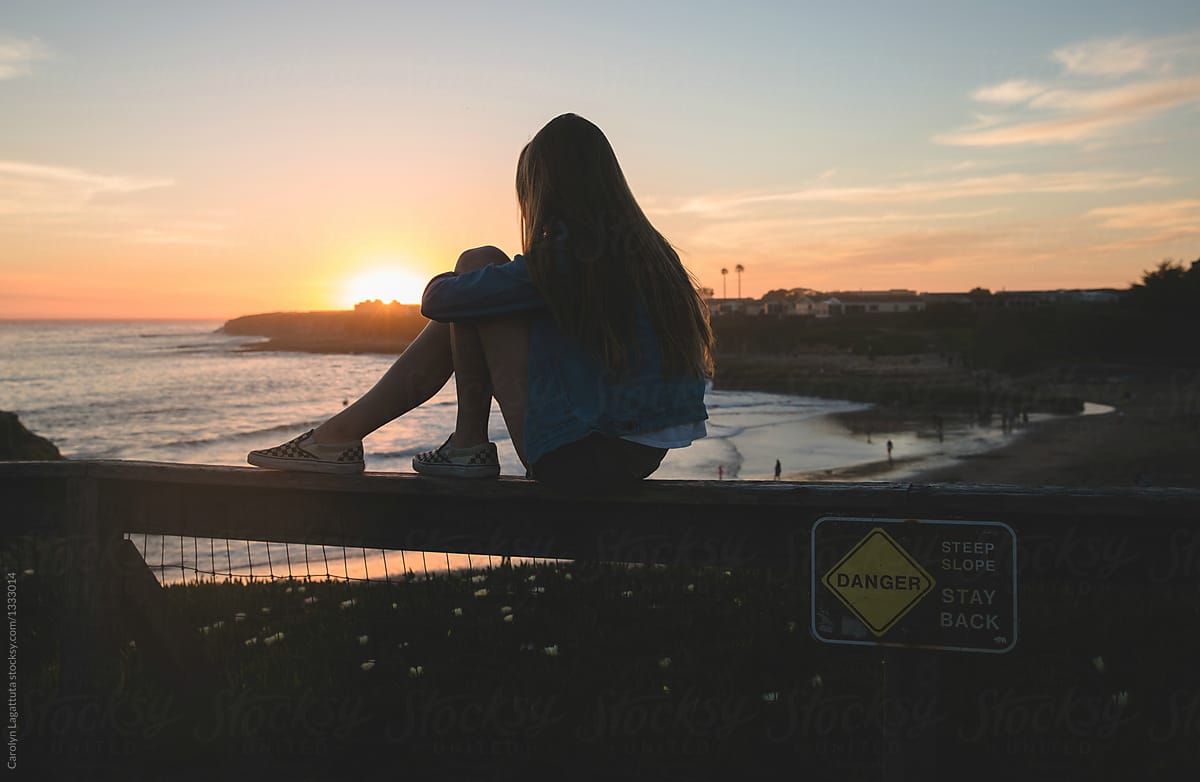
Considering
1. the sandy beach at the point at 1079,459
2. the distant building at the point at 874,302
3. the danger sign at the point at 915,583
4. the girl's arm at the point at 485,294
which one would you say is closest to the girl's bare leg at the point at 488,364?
the girl's arm at the point at 485,294

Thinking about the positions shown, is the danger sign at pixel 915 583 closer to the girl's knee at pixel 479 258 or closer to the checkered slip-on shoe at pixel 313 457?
the girl's knee at pixel 479 258

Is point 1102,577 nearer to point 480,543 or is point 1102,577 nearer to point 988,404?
point 480,543

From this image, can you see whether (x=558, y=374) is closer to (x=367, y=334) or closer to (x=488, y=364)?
(x=488, y=364)

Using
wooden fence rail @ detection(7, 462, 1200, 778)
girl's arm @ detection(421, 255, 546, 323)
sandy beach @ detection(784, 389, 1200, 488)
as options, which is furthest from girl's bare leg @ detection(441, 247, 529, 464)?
sandy beach @ detection(784, 389, 1200, 488)

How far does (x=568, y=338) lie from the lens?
314 centimetres

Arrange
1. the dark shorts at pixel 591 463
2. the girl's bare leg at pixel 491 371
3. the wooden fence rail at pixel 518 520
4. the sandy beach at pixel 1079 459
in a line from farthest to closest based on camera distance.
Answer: the sandy beach at pixel 1079 459 → the girl's bare leg at pixel 491 371 → the dark shorts at pixel 591 463 → the wooden fence rail at pixel 518 520

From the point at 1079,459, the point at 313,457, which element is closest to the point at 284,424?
the point at 1079,459

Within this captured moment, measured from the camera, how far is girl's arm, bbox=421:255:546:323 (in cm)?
307

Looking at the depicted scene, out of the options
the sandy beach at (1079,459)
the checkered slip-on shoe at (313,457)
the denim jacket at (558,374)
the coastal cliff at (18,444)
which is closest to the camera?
the denim jacket at (558,374)

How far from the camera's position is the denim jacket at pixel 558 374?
3.06m

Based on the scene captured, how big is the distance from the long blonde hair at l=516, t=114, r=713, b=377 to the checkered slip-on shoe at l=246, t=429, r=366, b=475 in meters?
0.97

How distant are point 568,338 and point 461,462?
24.0 inches

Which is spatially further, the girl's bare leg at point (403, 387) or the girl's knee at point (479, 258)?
the girl's bare leg at point (403, 387)

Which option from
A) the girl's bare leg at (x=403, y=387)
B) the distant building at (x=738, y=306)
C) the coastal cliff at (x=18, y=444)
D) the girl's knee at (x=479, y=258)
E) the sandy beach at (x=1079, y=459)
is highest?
the distant building at (x=738, y=306)
